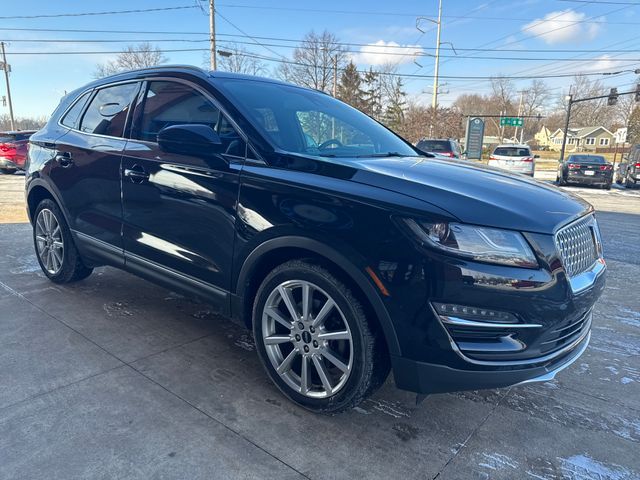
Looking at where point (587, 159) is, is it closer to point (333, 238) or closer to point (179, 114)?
point (179, 114)

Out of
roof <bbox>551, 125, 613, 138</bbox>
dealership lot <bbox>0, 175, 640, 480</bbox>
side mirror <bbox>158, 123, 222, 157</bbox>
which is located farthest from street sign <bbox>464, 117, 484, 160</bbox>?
roof <bbox>551, 125, 613, 138</bbox>

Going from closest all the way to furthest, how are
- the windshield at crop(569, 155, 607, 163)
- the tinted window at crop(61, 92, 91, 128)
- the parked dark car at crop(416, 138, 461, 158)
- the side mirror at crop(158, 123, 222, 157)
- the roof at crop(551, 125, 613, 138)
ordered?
the side mirror at crop(158, 123, 222, 157)
the tinted window at crop(61, 92, 91, 128)
the parked dark car at crop(416, 138, 461, 158)
the windshield at crop(569, 155, 607, 163)
the roof at crop(551, 125, 613, 138)

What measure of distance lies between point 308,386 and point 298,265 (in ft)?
2.19

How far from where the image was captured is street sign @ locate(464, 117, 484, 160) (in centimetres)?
2784

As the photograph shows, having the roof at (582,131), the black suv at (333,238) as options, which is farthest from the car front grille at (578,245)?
the roof at (582,131)

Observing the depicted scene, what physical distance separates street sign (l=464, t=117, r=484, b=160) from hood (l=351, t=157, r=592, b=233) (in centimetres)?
2684

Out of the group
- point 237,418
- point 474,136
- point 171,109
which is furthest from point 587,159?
point 237,418

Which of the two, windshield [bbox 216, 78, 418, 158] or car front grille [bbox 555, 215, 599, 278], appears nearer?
car front grille [bbox 555, 215, 599, 278]

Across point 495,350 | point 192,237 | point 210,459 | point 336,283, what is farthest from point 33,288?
point 495,350

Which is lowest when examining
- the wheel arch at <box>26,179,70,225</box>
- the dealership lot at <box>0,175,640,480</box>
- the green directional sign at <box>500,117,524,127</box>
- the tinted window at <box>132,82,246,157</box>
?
the dealership lot at <box>0,175,640,480</box>

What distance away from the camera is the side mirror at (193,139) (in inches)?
104

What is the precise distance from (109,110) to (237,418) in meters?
2.67

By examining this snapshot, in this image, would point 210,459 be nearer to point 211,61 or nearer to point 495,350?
point 495,350

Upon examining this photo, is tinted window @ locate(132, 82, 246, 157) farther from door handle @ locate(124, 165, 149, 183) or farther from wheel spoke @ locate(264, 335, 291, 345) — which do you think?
wheel spoke @ locate(264, 335, 291, 345)
